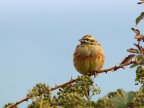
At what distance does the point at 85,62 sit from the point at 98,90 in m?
6.33

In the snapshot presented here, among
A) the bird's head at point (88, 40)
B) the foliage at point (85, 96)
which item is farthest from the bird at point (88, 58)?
the foliage at point (85, 96)

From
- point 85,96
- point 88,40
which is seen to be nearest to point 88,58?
point 88,40

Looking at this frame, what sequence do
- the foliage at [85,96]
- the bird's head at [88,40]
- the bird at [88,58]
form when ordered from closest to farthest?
the foliage at [85,96], the bird at [88,58], the bird's head at [88,40]

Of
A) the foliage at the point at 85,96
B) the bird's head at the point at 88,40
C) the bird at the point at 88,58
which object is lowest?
the foliage at the point at 85,96

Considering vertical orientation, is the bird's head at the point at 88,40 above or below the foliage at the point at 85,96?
above

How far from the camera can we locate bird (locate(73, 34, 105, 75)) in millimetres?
10234

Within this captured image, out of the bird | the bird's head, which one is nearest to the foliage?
the bird

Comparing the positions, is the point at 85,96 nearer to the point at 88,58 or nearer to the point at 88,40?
the point at 88,58

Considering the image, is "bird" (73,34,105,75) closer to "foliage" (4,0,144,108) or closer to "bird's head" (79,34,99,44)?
"bird's head" (79,34,99,44)

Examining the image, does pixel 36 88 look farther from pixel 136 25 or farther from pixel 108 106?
pixel 136 25

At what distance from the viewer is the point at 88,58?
1051cm

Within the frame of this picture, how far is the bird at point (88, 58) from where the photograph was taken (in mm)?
10234

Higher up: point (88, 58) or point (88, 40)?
point (88, 40)

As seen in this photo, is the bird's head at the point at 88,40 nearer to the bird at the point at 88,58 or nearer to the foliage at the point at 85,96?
the bird at the point at 88,58
